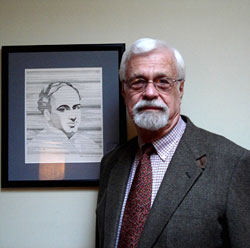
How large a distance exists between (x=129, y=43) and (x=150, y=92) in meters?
0.42

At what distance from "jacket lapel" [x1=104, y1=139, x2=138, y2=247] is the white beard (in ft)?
0.59

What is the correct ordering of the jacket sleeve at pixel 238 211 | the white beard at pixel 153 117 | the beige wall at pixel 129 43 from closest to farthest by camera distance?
the jacket sleeve at pixel 238 211 → the white beard at pixel 153 117 → the beige wall at pixel 129 43

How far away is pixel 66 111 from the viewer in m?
1.30

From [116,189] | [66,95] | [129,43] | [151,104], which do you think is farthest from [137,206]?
[129,43]

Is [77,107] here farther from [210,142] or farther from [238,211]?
[238,211]

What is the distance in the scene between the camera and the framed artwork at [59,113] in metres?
1.28

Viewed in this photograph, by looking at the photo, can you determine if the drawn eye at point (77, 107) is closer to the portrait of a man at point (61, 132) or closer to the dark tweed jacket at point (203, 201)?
the portrait of a man at point (61, 132)

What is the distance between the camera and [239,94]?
4.14ft

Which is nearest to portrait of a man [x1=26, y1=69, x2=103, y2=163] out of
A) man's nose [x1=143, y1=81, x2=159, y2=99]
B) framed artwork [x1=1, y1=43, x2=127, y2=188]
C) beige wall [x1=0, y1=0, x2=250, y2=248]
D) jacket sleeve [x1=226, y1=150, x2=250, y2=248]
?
framed artwork [x1=1, y1=43, x2=127, y2=188]

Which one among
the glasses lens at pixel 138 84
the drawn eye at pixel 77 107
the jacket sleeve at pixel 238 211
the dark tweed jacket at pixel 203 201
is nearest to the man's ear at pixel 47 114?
the drawn eye at pixel 77 107

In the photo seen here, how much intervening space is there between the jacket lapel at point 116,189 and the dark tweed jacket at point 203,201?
0.06 ft

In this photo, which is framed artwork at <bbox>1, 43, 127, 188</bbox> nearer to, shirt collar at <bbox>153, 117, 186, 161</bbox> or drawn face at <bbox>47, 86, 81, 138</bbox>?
drawn face at <bbox>47, 86, 81, 138</bbox>

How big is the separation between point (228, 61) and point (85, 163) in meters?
0.83

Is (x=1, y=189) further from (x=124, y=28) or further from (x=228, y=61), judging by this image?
(x=228, y=61)
